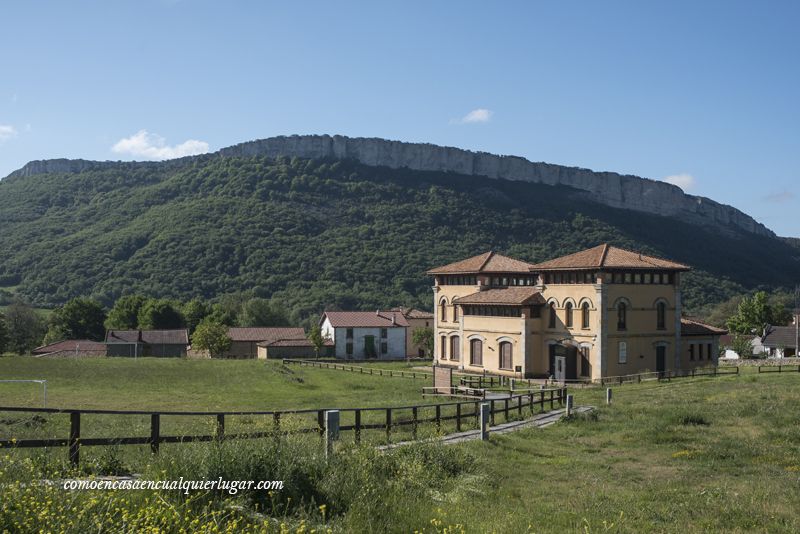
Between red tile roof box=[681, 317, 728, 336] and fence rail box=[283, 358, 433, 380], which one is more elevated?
red tile roof box=[681, 317, 728, 336]

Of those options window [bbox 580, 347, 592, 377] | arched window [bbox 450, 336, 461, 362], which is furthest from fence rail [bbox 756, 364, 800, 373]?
arched window [bbox 450, 336, 461, 362]

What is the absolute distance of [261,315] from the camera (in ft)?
304

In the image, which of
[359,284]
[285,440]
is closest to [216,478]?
[285,440]

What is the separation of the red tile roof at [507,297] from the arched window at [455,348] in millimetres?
3957

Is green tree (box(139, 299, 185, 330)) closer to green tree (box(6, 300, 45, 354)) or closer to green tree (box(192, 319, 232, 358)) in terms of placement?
green tree (box(6, 300, 45, 354))

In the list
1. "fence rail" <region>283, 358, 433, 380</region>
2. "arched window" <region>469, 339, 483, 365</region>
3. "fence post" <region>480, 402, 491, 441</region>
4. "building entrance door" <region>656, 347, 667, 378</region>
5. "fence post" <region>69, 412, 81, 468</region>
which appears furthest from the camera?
"arched window" <region>469, 339, 483, 365</region>

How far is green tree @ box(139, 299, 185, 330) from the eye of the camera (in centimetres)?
8438

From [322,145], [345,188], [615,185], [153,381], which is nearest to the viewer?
[153,381]

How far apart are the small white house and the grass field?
50738 mm

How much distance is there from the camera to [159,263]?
108m

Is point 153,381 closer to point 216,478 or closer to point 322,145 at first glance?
point 216,478

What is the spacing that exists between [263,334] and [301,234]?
49209 millimetres

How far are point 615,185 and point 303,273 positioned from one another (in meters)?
96.7

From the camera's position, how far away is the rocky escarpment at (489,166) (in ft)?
538
